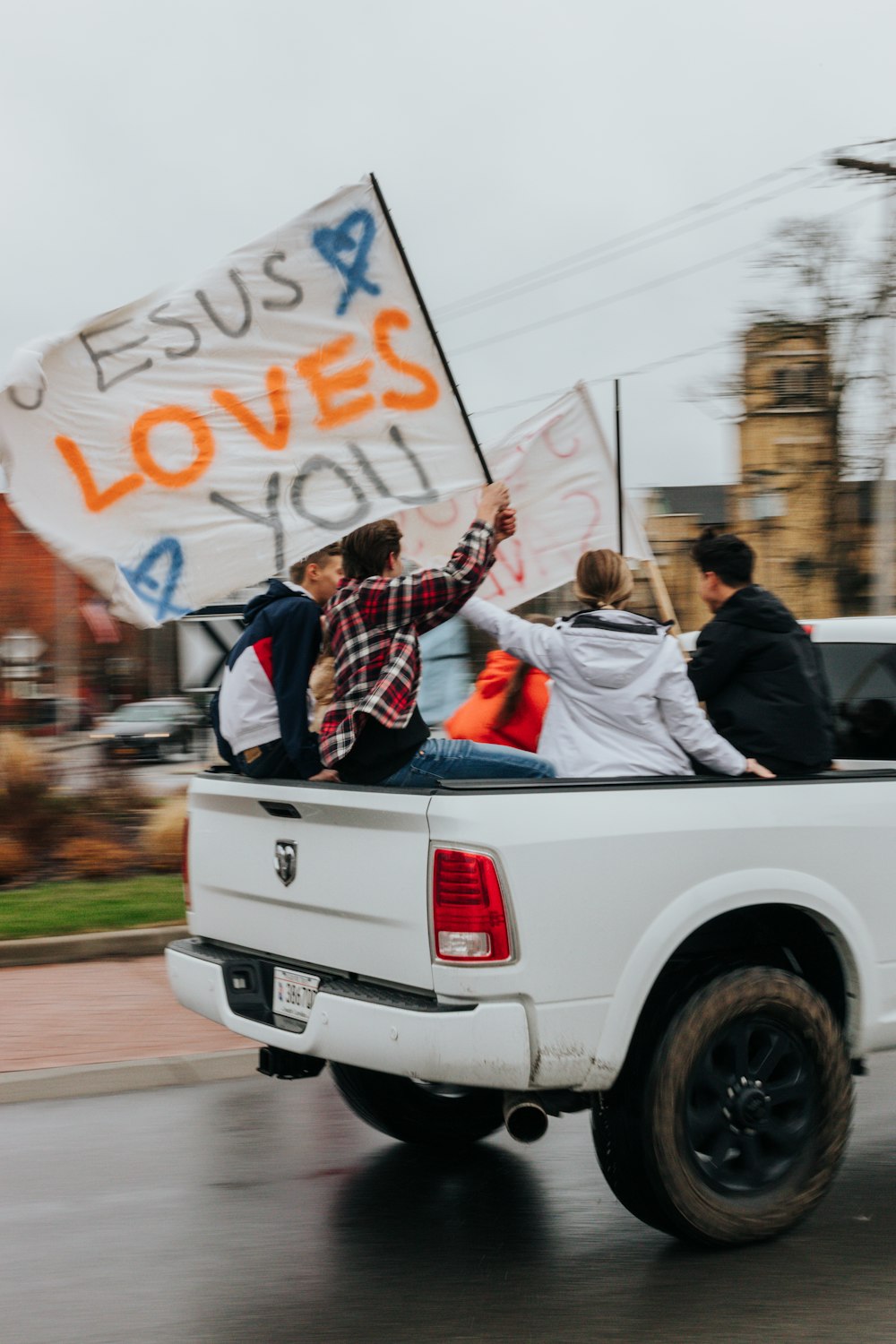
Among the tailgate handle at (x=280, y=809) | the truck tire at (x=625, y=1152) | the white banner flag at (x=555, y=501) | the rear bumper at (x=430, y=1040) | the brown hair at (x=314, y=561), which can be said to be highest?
the white banner flag at (x=555, y=501)

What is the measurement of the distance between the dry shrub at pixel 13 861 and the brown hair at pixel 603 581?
269 inches

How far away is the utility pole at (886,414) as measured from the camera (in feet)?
70.5

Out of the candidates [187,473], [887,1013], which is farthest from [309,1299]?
[187,473]

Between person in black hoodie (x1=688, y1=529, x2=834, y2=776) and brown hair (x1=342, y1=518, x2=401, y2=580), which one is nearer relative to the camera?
brown hair (x1=342, y1=518, x2=401, y2=580)

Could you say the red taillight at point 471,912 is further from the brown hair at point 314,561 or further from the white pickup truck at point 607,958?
the brown hair at point 314,561

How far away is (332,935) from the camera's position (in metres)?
4.20

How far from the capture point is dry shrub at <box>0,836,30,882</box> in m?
10.5

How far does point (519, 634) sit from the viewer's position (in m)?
4.73

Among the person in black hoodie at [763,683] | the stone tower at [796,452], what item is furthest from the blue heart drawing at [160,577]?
the stone tower at [796,452]

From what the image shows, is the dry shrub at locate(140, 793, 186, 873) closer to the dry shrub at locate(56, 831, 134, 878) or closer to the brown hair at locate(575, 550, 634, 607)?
the dry shrub at locate(56, 831, 134, 878)

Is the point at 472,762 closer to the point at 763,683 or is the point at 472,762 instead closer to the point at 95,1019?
the point at 763,683

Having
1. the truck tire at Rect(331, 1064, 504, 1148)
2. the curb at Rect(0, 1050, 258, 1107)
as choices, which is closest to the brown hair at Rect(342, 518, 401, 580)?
the truck tire at Rect(331, 1064, 504, 1148)

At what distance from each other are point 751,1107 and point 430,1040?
101 centimetres

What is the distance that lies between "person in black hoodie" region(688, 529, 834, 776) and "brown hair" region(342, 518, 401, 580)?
1.05 metres
